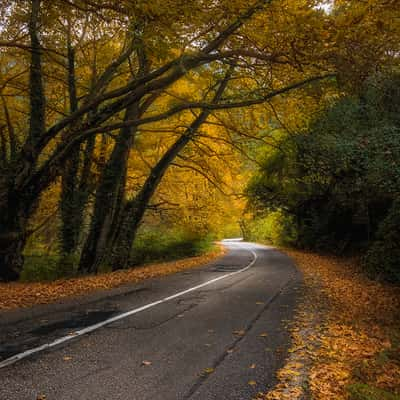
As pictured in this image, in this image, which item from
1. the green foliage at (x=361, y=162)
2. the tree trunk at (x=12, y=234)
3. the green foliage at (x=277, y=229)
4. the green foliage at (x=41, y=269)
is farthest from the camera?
the green foliage at (x=277, y=229)

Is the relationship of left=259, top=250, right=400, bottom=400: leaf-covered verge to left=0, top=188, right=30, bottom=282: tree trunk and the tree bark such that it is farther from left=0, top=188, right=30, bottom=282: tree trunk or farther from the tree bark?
left=0, top=188, right=30, bottom=282: tree trunk

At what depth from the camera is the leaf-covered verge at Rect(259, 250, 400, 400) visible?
385 centimetres

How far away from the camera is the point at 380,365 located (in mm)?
4668

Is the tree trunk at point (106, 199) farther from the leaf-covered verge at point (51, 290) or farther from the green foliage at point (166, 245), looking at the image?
the green foliage at point (166, 245)

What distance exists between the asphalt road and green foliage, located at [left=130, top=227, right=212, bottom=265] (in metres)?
12.9

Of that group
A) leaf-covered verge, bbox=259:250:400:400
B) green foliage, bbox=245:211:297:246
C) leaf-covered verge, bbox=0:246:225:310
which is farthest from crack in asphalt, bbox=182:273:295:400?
green foliage, bbox=245:211:297:246

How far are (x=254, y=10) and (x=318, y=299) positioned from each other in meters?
6.56

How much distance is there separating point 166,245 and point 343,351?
18.2m

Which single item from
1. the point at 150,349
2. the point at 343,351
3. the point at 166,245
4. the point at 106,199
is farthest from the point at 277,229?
the point at 150,349

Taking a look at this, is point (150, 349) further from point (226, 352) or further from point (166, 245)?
point (166, 245)

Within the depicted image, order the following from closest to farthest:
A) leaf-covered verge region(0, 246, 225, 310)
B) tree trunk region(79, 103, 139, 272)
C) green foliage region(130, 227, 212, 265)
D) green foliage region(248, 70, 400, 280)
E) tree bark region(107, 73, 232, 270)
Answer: leaf-covered verge region(0, 246, 225, 310)
green foliage region(248, 70, 400, 280)
tree trunk region(79, 103, 139, 272)
tree bark region(107, 73, 232, 270)
green foliage region(130, 227, 212, 265)

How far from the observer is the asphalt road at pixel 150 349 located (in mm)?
3785

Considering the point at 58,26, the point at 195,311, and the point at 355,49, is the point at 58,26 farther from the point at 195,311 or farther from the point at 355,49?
the point at 195,311

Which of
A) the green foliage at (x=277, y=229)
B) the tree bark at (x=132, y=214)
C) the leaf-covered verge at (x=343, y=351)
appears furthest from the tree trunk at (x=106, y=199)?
the green foliage at (x=277, y=229)
